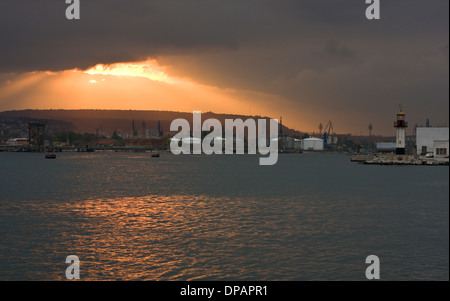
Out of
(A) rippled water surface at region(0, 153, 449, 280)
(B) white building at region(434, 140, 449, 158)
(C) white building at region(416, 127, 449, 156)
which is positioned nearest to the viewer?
(A) rippled water surface at region(0, 153, 449, 280)

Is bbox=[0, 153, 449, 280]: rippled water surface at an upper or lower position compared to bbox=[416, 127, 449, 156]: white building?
lower

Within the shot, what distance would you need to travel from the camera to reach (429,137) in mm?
155750

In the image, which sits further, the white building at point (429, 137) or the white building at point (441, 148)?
the white building at point (429, 137)

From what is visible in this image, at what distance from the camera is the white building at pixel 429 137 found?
151375 mm

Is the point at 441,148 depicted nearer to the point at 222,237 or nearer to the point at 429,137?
the point at 429,137

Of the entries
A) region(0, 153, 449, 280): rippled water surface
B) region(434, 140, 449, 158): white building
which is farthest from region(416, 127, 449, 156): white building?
region(0, 153, 449, 280): rippled water surface

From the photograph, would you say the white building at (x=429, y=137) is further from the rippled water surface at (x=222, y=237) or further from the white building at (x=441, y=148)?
the rippled water surface at (x=222, y=237)

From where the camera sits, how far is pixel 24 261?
24.2 metres

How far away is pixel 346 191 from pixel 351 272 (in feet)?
153

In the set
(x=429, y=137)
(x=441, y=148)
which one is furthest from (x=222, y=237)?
(x=429, y=137)

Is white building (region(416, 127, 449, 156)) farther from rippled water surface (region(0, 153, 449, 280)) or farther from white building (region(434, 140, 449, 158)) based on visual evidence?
rippled water surface (region(0, 153, 449, 280))

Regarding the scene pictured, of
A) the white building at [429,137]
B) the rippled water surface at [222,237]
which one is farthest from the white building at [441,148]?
the rippled water surface at [222,237]

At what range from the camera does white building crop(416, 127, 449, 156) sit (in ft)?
497

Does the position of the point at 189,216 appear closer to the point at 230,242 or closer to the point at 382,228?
the point at 230,242
